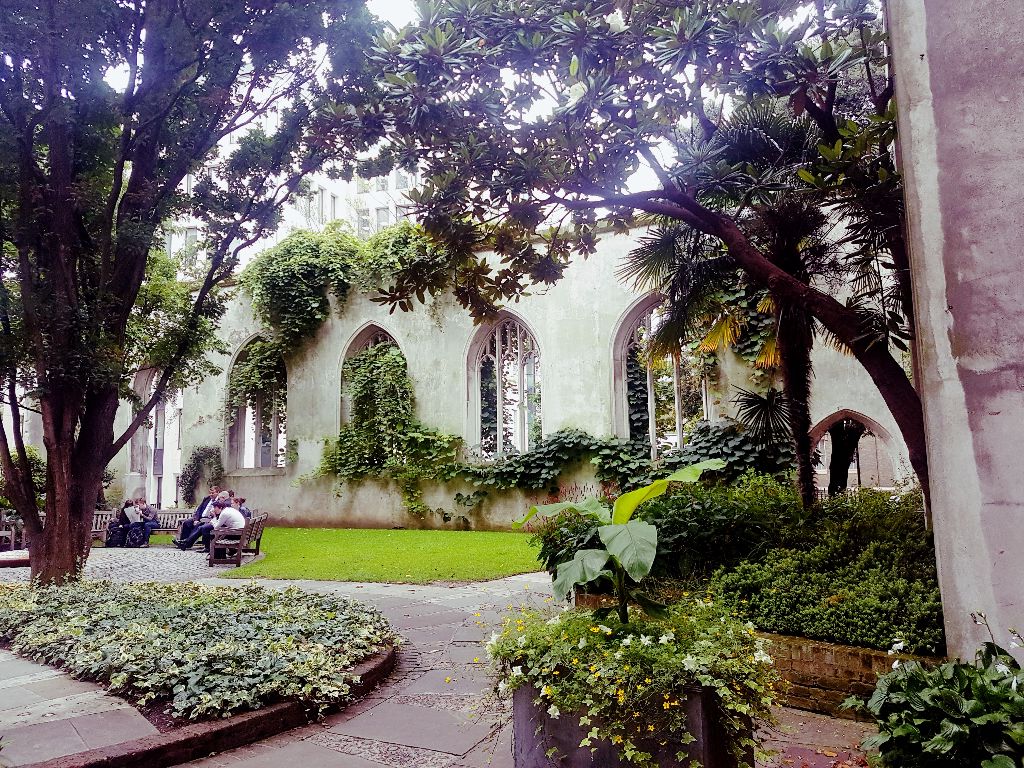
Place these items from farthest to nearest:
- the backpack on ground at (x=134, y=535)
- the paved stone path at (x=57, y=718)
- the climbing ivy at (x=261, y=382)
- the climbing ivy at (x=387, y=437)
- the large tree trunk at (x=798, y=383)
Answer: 1. the climbing ivy at (x=261, y=382)
2. the climbing ivy at (x=387, y=437)
3. the backpack on ground at (x=134, y=535)
4. the large tree trunk at (x=798, y=383)
5. the paved stone path at (x=57, y=718)

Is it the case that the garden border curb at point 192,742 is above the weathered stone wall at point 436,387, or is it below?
below

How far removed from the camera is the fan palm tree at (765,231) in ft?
20.7

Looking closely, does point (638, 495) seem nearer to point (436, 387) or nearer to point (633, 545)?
point (633, 545)

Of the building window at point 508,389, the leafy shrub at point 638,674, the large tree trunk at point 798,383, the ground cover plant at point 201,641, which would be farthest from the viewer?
the building window at point 508,389

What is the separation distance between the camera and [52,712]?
367cm

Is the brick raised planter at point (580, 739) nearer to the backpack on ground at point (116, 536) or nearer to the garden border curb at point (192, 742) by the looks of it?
the garden border curb at point (192, 742)

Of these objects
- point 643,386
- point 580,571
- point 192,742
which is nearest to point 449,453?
point 643,386

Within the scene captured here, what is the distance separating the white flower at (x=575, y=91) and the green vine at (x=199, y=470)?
1438 cm

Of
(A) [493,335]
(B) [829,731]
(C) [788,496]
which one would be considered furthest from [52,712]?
(A) [493,335]

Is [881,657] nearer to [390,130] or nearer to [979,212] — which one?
[979,212]

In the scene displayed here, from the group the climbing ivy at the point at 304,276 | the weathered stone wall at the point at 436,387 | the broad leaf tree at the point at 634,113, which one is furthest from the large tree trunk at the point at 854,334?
the climbing ivy at the point at 304,276

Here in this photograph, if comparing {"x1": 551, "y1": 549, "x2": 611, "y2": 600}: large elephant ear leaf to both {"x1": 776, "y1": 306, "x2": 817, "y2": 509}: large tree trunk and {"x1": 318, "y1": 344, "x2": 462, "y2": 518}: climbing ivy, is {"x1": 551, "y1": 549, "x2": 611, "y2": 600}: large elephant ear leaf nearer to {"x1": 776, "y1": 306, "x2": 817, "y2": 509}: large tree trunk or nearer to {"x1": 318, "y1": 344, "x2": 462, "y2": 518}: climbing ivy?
{"x1": 776, "y1": 306, "x2": 817, "y2": 509}: large tree trunk

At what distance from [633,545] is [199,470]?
1726cm

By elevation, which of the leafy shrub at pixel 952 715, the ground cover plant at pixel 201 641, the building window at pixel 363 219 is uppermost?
the building window at pixel 363 219
